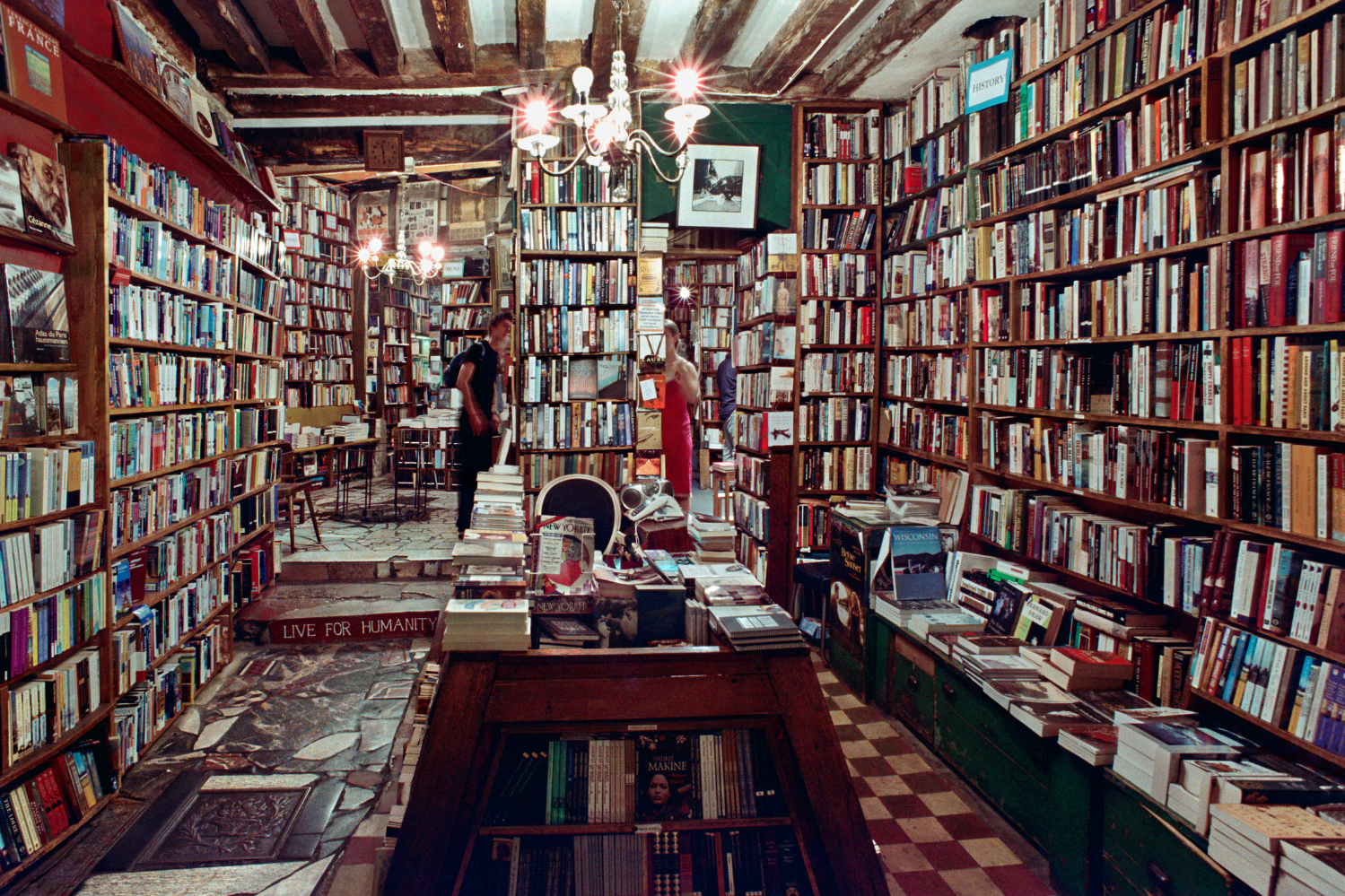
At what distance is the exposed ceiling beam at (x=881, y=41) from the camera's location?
3.31m

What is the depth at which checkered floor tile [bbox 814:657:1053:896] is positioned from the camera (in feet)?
7.17

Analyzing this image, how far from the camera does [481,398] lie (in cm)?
521

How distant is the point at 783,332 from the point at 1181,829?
315 centimetres

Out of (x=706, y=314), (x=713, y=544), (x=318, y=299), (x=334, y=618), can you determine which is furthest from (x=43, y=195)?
(x=706, y=314)

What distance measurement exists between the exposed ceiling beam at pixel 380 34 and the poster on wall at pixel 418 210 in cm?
576

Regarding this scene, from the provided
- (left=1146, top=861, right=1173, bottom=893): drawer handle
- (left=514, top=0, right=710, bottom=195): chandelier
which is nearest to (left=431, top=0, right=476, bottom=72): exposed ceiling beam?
(left=514, top=0, right=710, bottom=195): chandelier

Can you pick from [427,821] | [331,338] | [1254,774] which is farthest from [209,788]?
[331,338]

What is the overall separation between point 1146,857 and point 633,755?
1.33 m

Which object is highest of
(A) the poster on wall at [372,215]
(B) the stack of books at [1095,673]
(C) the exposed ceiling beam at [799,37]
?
(A) the poster on wall at [372,215]

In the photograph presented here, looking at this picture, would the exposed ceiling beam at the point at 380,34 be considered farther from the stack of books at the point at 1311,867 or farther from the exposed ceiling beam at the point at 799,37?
the stack of books at the point at 1311,867

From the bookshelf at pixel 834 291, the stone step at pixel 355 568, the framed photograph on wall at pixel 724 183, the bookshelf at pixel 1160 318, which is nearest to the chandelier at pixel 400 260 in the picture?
the stone step at pixel 355 568

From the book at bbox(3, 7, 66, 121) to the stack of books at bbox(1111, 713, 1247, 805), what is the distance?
3.56 meters

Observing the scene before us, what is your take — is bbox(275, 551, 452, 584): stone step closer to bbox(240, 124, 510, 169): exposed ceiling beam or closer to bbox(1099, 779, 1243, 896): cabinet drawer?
bbox(240, 124, 510, 169): exposed ceiling beam

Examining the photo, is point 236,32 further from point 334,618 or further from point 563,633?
point 563,633
